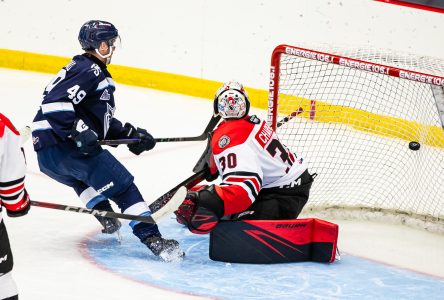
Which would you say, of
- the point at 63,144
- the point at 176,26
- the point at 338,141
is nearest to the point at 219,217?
the point at 63,144

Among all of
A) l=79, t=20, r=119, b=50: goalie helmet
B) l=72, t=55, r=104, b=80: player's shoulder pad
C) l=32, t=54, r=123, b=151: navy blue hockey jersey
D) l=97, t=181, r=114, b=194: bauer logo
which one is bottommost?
l=97, t=181, r=114, b=194: bauer logo

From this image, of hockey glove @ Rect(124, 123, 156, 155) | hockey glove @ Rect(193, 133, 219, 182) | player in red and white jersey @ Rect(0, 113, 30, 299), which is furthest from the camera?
hockey glove @ Rect(124, 123, 156, 155)

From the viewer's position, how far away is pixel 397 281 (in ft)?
11.0

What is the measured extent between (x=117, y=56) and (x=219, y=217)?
3938mm

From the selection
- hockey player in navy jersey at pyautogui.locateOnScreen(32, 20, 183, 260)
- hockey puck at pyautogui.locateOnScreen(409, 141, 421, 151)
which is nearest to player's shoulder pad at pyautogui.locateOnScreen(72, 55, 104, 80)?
hockey player in navy jersey at pyautogui.locateOnScreen(32, 20, 183, 260)

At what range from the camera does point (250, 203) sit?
11.2ft

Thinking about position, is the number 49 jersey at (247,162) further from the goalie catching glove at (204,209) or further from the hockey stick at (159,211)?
the hockey stick at (159,211)

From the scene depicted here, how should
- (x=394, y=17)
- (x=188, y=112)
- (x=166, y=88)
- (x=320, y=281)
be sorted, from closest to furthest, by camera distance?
1. (x=320, y=281)
2. (x=394, y=17)
3. (x=188, y=112)
4. (x=166, y=88)

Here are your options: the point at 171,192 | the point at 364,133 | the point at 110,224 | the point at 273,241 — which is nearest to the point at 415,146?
the point at 364,133

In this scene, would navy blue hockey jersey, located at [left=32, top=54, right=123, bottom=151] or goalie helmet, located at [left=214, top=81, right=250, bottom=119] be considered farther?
goalie helmet, located at [left=214, top=81, right=250, bottom=119]

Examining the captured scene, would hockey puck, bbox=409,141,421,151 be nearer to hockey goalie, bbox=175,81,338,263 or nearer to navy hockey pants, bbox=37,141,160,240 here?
hockey goalie, bbox=175,81,338,263

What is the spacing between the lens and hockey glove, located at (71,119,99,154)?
3.31 meters

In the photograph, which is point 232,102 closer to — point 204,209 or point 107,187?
point 204,209

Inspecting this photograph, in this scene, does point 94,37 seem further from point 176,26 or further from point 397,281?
point 176,26
